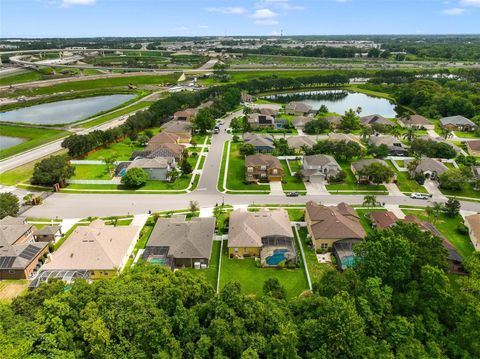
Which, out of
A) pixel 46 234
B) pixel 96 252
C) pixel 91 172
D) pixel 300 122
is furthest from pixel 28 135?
pixel 300 122

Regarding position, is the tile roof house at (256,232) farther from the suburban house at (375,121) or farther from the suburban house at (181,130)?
the suburban house at (375,121)

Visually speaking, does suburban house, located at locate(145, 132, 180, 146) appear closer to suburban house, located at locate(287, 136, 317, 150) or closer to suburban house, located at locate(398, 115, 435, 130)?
suburban house, located at locate(287, 136, 317, 150)

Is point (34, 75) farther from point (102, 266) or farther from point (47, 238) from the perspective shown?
point (102, 266)

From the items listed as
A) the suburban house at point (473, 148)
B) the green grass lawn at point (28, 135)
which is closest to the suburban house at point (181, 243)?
the green grass lawn at point (28, 135)

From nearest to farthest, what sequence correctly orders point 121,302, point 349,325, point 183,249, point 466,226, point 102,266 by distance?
point 349,325
point 121,302
point 102,266
point 183,249
point 466,226

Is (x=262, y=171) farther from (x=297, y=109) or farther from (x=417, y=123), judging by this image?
(x=417, y=123)

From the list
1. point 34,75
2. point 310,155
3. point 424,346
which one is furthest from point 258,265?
point 34,75
